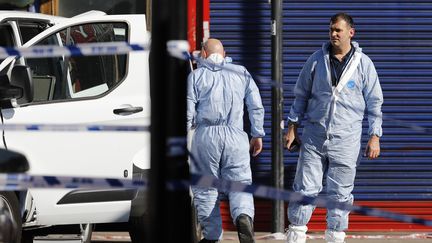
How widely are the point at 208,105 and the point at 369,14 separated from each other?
3.15m

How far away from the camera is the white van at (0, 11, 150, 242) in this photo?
8367 mm

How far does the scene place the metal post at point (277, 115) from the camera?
1065cm

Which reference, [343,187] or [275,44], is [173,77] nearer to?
[343,187]

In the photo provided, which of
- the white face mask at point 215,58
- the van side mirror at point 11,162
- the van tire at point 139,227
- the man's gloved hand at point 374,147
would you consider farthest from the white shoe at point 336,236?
the van side mirror at point 11,162

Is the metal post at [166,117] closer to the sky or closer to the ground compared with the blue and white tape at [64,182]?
closer to the sky

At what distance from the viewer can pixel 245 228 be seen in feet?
27.6

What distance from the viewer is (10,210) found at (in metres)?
8.05

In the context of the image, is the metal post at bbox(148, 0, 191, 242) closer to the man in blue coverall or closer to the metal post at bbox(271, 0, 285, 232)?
the man in blue coverall

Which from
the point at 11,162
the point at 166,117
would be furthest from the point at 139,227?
the point at 166,117

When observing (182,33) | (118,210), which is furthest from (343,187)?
(182,33)

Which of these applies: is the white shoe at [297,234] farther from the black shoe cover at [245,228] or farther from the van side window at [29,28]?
the van side window at [29,28]

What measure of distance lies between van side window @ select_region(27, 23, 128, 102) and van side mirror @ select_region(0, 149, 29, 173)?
13.2 ft

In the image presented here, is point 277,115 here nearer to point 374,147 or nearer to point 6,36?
point 374,147

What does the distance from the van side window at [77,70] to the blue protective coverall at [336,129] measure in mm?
1355
